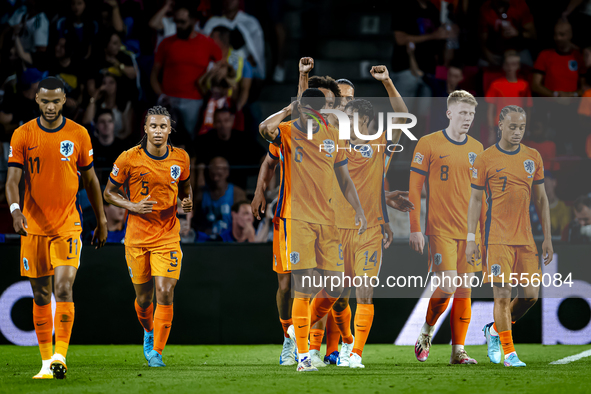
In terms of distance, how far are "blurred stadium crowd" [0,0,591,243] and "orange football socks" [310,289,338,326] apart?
2.60 m

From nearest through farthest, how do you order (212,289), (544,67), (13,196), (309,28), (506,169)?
1. (13,196)
2. (506,169)
3. (212,289)
4. (544,67)
5. (309,28)

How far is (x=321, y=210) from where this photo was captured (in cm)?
570

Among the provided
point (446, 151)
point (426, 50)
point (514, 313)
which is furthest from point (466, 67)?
point (514, 313)

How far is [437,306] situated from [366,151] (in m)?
1.56

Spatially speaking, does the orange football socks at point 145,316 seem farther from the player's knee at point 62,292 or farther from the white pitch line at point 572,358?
the white pitch line at point 572,358

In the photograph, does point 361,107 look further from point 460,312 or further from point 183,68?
point 183,68

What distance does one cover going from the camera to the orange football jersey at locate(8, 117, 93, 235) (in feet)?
17.9

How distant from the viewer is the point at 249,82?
9781 millimetres

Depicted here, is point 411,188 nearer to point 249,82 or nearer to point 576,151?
point 576,151

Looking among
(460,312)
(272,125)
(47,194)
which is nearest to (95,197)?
(47,194)

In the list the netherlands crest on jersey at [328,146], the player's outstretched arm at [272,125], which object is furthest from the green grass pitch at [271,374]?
the player's outstretched arm at [272,125]

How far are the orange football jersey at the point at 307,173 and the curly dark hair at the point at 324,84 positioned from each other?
47cm

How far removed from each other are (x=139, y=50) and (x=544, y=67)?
18.4 feet

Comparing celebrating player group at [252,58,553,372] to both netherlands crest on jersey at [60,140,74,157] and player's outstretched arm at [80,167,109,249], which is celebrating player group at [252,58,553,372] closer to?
player's outstretched arm at [80,167,109,249]
